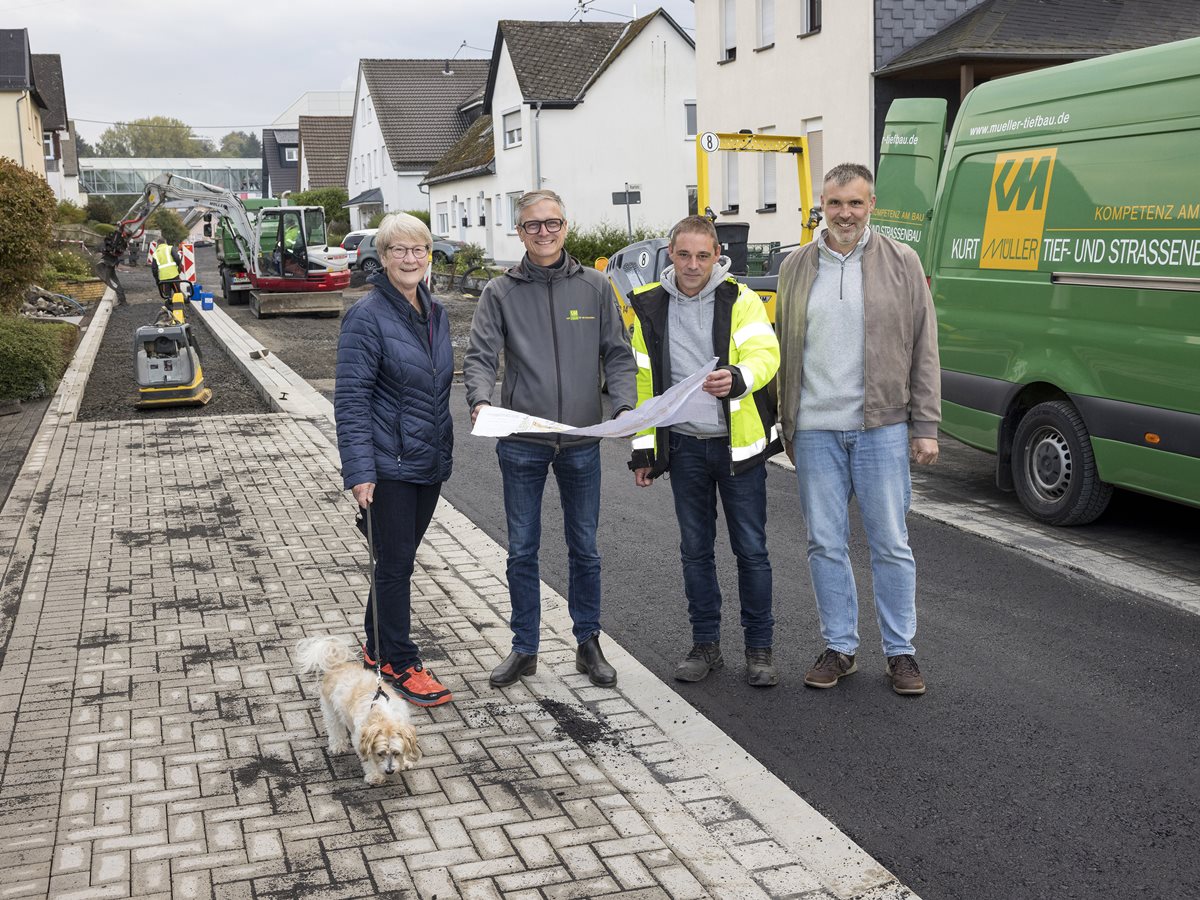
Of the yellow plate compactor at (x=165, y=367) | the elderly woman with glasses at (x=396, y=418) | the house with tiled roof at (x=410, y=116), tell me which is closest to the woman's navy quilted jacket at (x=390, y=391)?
the elderly woman with glasses at (x=396, y=418)

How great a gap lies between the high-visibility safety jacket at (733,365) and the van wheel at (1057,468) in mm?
3380

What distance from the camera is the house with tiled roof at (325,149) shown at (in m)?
82.4

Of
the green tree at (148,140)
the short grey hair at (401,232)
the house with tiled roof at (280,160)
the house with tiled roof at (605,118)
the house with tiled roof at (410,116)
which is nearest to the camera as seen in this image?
the short grey hair at (401,232)

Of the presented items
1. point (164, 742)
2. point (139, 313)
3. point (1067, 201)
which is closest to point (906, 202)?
point (1067, 201)

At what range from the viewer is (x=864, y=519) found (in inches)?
211

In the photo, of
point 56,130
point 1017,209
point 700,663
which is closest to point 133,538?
point 700,663

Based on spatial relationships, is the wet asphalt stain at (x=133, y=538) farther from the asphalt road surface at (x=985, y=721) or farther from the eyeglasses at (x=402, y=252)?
the eyeglasses at (x=402, y=252)

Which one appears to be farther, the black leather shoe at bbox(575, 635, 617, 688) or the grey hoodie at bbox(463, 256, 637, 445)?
the black leather shoe at bbox(575, 635, 617, 688)

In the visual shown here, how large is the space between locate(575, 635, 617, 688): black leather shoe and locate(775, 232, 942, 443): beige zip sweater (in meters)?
1.46

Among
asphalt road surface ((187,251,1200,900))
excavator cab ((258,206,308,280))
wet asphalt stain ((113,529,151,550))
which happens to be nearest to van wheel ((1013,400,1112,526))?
asphalt road surface ((187,251,1200,900))

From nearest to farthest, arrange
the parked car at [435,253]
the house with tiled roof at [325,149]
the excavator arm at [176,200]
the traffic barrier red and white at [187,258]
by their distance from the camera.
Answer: the excavator arm at [176,200]
the traffic barrier red and white at [187,258]
the parked car at [435,253]
the house with tiled roof at [325,149]

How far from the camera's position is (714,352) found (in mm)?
5168

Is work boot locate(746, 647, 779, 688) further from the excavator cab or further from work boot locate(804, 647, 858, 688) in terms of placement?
the excavator cab

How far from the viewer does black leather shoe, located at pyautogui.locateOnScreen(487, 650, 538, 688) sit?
17.9 feet
